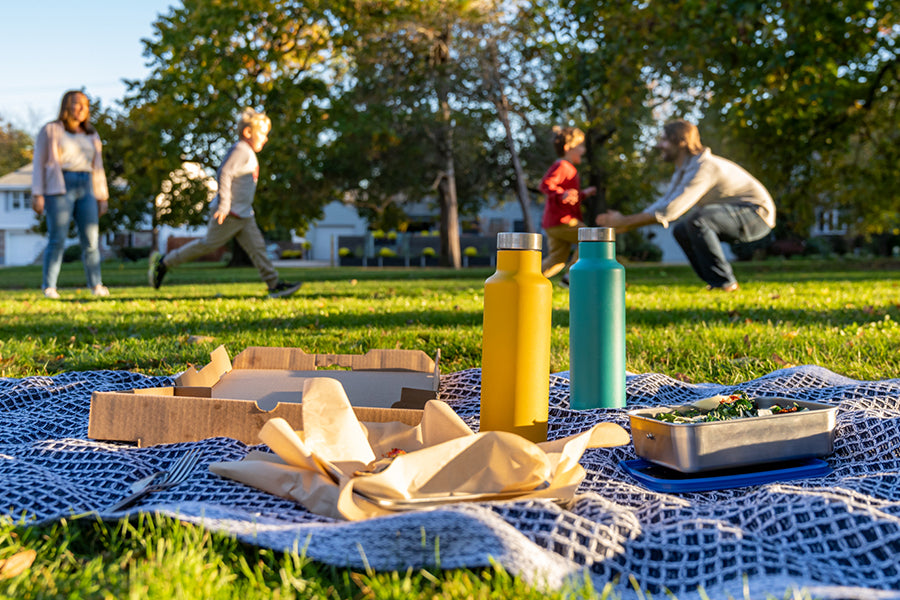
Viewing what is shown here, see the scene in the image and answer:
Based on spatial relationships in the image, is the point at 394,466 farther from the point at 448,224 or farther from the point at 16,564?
the point at 448,224

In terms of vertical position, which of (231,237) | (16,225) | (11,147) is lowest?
(231,237)

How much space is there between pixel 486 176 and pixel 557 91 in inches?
434

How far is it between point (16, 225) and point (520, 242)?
5629cm

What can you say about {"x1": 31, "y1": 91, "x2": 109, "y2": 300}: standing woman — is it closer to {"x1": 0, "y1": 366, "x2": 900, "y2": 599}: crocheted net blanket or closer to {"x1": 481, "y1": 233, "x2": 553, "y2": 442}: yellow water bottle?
{"x1": 0, "y1": 366, "x2": 900, "y2": 599}: crocheted net blanket

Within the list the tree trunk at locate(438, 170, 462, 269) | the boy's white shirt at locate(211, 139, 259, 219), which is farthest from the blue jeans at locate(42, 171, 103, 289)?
the tree trunk at locate(438, 170, 462, 269)

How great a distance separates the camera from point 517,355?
192cm

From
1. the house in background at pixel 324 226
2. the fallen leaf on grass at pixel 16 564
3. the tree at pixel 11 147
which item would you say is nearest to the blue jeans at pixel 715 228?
the fallen leaf on grass at pixel 16 564

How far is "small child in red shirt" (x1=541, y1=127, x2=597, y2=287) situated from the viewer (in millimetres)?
7797

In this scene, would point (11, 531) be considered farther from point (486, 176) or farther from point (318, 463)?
point (486, 176)

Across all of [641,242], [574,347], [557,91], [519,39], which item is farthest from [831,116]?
[641,242]

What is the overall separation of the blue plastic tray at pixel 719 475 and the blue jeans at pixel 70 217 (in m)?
7.14

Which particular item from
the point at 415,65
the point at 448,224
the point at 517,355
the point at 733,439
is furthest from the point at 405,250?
the point at 733,439

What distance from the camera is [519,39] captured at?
19625 millimetres

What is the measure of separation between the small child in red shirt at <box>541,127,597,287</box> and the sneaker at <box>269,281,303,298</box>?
2.67 m
